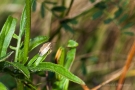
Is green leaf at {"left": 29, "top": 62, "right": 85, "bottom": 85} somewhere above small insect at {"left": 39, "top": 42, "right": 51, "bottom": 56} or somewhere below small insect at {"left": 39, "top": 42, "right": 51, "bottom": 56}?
below

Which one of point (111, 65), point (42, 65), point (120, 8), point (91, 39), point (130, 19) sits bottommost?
point (111, 65)

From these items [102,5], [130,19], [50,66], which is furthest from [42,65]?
[130,19]

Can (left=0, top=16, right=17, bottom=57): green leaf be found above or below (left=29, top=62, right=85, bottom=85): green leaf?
above

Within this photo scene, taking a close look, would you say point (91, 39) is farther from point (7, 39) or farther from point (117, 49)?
point (7, 39)

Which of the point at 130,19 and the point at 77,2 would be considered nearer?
the point at 130,19

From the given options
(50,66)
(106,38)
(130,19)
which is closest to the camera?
(50,66)

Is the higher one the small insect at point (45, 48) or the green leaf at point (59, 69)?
the small insect at point (45, 48)

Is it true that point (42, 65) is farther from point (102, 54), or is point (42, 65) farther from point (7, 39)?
point (102, 54)

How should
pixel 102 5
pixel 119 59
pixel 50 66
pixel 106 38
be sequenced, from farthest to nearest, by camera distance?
pixel 106 38 < pixel 119 59 < pixel 102 5 < pixel 50 66

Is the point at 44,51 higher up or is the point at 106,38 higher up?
the point at 44,51

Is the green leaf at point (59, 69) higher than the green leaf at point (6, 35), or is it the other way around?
the green leaf at point (6, 35)
